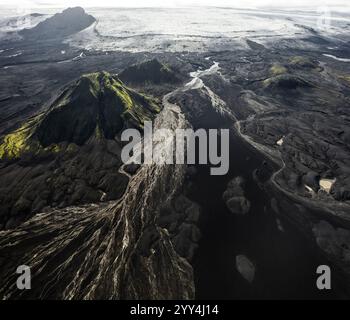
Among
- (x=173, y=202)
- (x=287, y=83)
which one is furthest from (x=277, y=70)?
(x=173, y=202)

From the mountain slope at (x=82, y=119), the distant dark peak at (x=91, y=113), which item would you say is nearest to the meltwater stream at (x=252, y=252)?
the distant dark peak at (x=91, y=113)

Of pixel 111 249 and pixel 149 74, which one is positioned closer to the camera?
pixel 111 249

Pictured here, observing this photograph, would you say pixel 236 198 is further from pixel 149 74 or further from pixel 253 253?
pixel 149 74

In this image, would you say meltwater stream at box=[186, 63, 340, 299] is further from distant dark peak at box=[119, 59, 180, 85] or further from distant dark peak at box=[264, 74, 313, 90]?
distant dark peak at box=[119, 59, 180, 85]

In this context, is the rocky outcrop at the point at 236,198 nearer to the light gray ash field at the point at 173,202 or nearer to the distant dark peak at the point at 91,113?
the light gray ash field at the point at 173,202

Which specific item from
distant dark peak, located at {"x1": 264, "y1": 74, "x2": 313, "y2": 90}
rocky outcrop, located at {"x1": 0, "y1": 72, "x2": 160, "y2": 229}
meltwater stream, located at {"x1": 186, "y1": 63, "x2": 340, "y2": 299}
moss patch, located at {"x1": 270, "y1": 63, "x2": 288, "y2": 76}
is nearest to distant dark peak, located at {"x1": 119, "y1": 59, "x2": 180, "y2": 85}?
distant dark peak, located at {"x1": 264, "y1": 74, "x2": 313, "y2": 90}

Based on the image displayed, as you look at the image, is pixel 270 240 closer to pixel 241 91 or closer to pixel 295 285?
pixel 295 285

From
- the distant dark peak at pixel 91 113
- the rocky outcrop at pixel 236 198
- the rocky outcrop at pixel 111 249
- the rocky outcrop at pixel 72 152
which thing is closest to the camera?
the rocky outcrop at pixel 111 249
